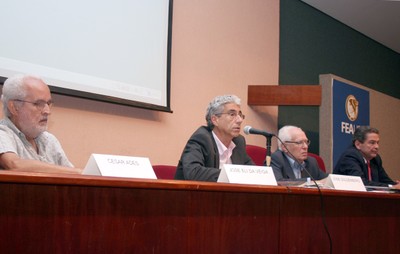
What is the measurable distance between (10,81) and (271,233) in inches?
48.8

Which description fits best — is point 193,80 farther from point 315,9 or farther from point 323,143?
point 315,9

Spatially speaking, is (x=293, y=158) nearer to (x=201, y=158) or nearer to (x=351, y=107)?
(x=201, y=158)

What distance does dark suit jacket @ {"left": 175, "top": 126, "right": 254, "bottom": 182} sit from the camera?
2.18 metres

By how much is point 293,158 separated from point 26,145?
1581mm

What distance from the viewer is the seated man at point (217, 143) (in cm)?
233

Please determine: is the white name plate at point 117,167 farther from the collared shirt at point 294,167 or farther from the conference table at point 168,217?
the collared shirt at point 294,167

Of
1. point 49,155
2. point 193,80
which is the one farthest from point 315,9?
point 49,155

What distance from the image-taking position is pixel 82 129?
2.84m

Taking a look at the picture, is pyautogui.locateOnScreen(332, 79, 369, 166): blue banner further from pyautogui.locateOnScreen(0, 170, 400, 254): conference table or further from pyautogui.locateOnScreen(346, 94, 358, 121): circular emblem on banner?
pyautogui.locateOnScreen(0, 170, 400, 254): conference table

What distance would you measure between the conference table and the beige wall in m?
1.58

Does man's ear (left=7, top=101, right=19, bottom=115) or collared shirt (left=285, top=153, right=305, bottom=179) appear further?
collared shirt (left=285, top=153, right=305, bottom=179)

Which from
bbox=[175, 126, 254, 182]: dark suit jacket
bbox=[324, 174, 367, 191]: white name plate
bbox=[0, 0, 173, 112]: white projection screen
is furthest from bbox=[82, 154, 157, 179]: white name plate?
bbox=[0, 0, 173, 112]: white projection screen

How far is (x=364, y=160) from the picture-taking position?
360 cm

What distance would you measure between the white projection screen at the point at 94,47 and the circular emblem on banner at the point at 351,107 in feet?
7.69
